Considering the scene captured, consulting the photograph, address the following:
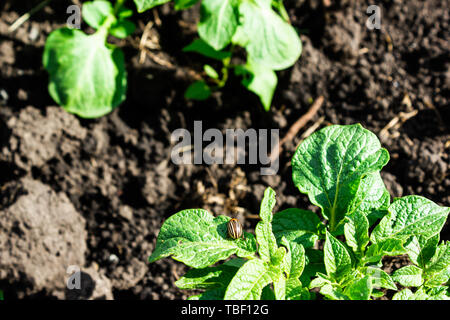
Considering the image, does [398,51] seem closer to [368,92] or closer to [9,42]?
[368,92]

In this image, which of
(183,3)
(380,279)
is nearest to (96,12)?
(183,3)

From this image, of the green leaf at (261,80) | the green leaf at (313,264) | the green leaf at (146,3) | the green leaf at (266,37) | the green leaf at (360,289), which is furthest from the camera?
the green leaf at (261,80)

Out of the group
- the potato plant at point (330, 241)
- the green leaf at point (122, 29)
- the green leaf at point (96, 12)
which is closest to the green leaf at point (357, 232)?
the potato plant at point (330, 241)

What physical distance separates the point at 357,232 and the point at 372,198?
15 cm

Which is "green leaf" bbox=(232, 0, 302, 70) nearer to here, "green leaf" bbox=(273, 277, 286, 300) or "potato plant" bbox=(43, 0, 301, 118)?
"potato plant" bbox=(43, 0, 301, 118)

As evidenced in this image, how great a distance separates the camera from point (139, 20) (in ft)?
7.70

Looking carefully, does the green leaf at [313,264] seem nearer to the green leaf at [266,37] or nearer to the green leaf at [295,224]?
the green leaf at [295,224]

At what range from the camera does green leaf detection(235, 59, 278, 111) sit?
79.6 inches

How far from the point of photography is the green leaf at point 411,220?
1235 mm

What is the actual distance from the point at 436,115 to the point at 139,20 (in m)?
1.58

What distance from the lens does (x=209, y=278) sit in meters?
1.24

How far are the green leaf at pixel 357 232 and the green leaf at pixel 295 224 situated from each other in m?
0.12

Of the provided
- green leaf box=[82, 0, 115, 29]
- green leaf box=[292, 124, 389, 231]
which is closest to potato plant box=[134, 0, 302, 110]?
green leaf box=[82, 0, 115, 29]

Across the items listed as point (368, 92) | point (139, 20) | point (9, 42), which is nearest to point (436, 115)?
point (368, 92)
